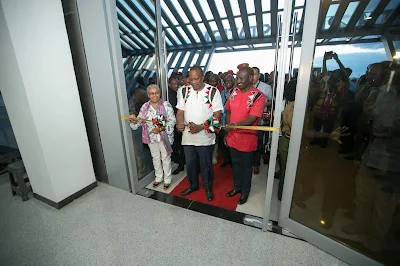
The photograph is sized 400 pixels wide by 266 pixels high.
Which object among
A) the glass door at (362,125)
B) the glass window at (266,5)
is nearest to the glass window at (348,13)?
the glass door at (362,125)

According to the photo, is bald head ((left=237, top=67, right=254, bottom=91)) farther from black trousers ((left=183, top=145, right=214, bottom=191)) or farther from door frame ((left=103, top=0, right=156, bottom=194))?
door frame ((left=103, top=0, right=156, bottom=194))

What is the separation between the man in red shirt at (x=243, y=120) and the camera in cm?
196

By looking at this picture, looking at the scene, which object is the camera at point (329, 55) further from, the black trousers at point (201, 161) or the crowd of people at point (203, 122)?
the black trousers at point (201, 161)

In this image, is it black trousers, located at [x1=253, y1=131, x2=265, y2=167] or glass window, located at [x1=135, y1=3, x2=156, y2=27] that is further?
black trousers, located at [x1=253, y1=131, x2=265, y2=167]

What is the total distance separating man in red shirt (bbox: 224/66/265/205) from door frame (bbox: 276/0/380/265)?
15.1 inches

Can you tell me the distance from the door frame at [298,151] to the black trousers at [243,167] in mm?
479

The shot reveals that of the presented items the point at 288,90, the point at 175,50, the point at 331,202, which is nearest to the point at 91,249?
the point at 288,90

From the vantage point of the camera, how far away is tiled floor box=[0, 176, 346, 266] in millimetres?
1651

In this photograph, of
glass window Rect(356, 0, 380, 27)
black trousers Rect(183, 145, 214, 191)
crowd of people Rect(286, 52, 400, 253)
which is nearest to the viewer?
crowd of people Rect(286, 52, 400, 253)

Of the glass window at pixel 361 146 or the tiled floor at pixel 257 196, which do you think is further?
the tiled floor at pixel 257 196

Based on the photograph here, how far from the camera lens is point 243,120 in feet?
6.51

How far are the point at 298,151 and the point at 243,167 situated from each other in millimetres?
714

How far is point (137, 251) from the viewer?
1.73 metres

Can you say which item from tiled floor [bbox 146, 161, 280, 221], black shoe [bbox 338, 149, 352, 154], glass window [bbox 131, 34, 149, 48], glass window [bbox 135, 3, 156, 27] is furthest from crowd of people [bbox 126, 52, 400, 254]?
glass window [bbox 135, 3, 156, 27]
